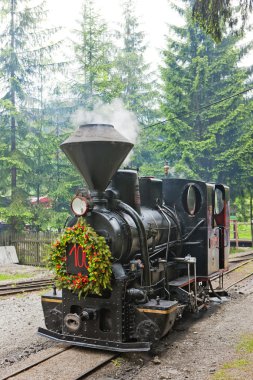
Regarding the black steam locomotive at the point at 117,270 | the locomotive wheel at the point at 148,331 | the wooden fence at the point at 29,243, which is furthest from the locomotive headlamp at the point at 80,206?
the wooden fence at the point at 29,243

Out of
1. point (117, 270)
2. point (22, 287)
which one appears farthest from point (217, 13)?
point (22, 287)

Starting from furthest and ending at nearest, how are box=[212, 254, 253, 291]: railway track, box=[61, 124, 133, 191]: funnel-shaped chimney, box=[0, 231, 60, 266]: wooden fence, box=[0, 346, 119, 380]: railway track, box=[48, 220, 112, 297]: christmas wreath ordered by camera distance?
box=[0, 231, 60, 266]: wooden fence
box=[212, 254, 253, 291]: railway track
box=[61, 124, 133, 191]: funnel-shaped chimney
box=[48, 220, 112, 297]: christmas wreath
box=[0, 346, 119, 380]: railway track

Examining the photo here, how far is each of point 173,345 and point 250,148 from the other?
454 inches

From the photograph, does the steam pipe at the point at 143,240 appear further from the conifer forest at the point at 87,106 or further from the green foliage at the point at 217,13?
the conifer forest at the point at 87,106

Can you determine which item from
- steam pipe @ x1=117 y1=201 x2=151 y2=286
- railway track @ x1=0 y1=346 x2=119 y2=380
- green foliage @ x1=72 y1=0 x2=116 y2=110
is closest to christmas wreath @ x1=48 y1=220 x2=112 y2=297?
steam pipe @ x1=117 y1=201 x2=151 y2=286

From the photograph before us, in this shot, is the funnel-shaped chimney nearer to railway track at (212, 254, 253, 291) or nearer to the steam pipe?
the steam pipe

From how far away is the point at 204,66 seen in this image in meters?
17.4

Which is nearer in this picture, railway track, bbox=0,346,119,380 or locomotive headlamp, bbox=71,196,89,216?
railway track, bbox=0,346,119,380

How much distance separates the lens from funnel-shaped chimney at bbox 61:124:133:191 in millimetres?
5582

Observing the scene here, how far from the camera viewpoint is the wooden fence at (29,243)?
15102 mm

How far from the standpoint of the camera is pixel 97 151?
5.59 metres

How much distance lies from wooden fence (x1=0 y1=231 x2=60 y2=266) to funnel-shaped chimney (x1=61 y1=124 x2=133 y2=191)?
9478 millimetres

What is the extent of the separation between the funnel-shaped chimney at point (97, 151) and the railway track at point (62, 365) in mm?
2173

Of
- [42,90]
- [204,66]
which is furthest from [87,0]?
[204,66]
